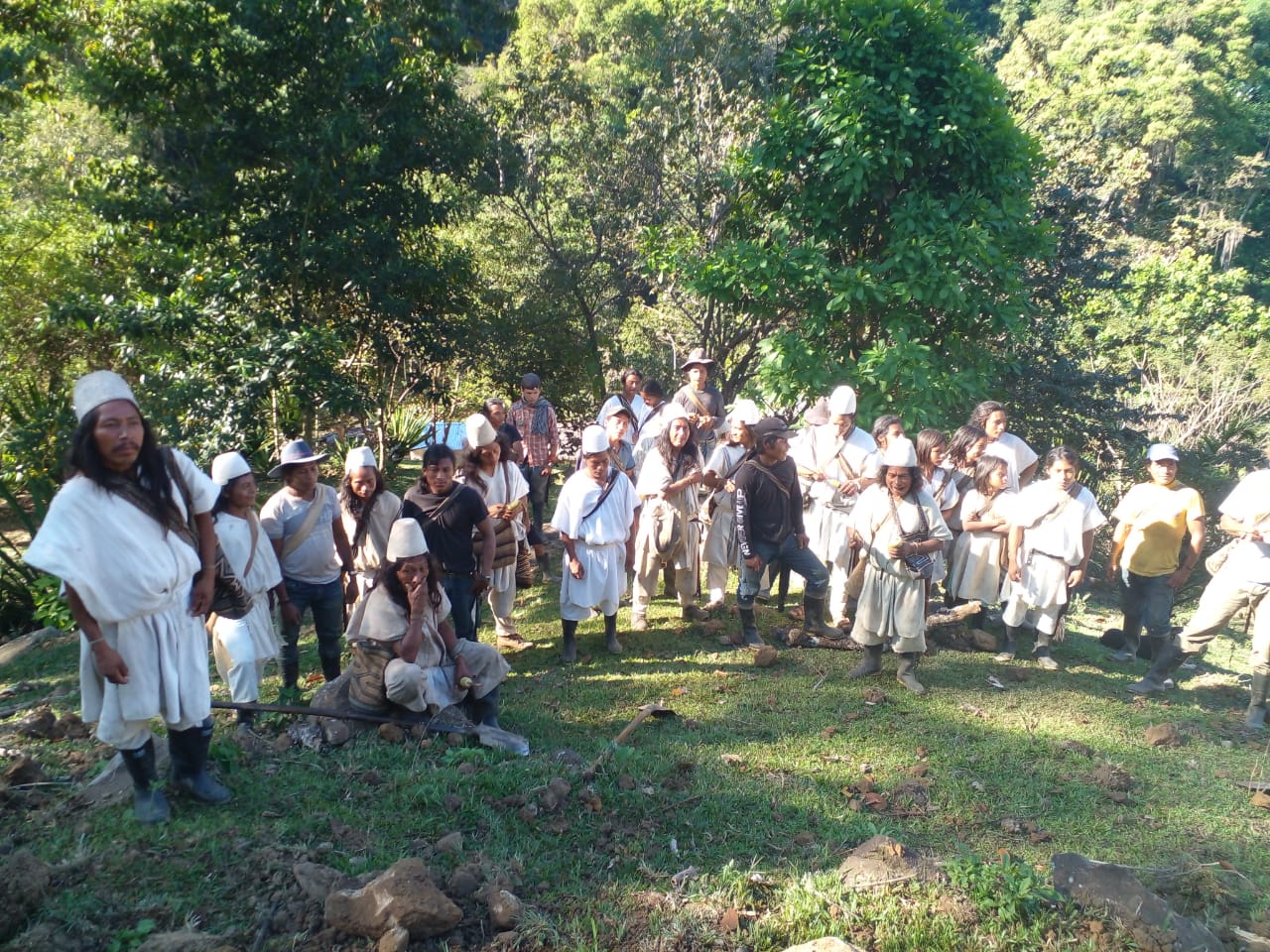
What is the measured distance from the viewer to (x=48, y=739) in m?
5.12

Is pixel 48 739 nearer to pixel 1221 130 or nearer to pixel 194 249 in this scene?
pixel 194 249

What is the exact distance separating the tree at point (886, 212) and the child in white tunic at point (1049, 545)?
1490mm

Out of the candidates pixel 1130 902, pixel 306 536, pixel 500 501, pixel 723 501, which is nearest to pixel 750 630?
pixel 723 501

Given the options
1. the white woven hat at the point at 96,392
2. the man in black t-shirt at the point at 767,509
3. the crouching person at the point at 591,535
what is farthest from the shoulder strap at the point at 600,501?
the white woven hat at the point at 96,392

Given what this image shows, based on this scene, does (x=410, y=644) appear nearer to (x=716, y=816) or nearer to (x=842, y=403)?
(x=716, y=816)

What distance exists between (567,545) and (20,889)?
4.23m

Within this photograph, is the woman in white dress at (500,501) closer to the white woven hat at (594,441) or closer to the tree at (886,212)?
the white woven hat at (594,441)

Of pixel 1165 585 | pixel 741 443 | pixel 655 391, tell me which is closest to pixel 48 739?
pixel 741 443

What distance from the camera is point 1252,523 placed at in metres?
6.30

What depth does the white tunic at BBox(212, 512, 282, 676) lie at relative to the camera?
5.19 m

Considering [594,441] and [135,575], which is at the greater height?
[594,441]

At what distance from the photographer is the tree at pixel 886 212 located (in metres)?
8.20

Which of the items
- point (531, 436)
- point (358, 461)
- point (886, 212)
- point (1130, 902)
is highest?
point (886, 212)

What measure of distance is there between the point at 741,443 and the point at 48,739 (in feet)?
17.1
